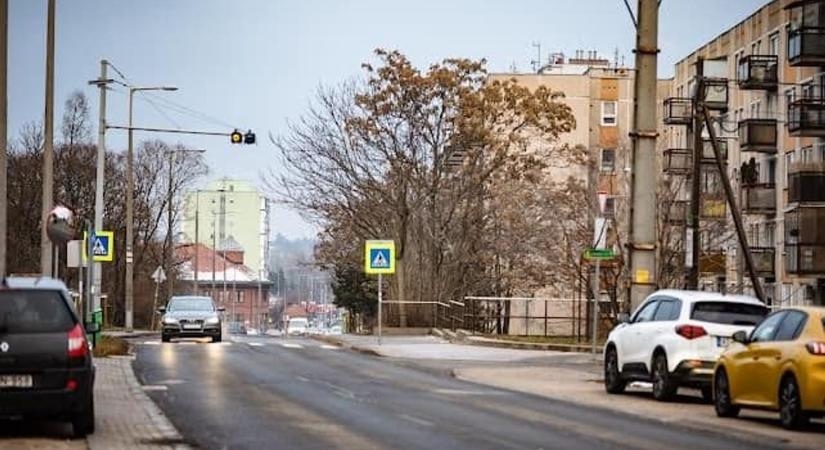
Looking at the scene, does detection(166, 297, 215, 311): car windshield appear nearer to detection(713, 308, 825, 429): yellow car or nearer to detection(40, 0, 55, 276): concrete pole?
detection(40, 0, 55, 276): concrete pole

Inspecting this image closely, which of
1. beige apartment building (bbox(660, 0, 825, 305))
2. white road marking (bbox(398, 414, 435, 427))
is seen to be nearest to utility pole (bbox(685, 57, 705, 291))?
white road marking (bbox(398, 414, 435, 427))

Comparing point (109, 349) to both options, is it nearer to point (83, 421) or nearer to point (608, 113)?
point (83, 421)

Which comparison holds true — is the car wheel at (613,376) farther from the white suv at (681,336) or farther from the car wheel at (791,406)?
the car wheel at (791,406)

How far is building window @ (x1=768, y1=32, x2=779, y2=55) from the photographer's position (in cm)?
6956

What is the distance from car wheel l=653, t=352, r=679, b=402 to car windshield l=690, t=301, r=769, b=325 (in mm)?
862

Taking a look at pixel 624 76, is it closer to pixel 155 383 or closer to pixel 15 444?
pixel 155 383

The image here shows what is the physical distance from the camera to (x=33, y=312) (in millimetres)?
17328

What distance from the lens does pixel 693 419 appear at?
72.6 ft

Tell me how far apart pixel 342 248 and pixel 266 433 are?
186 ft

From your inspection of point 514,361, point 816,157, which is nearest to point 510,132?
point 816,157

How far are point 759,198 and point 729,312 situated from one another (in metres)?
45.9

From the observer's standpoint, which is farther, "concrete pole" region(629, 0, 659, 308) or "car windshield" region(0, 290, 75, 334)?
"concrete pole" region(629, 0, 659, 308)

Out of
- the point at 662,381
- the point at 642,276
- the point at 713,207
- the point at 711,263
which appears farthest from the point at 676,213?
the point at 662,381

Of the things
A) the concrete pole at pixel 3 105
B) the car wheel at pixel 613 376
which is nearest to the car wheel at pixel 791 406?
the car wheel at pixel 613 376
